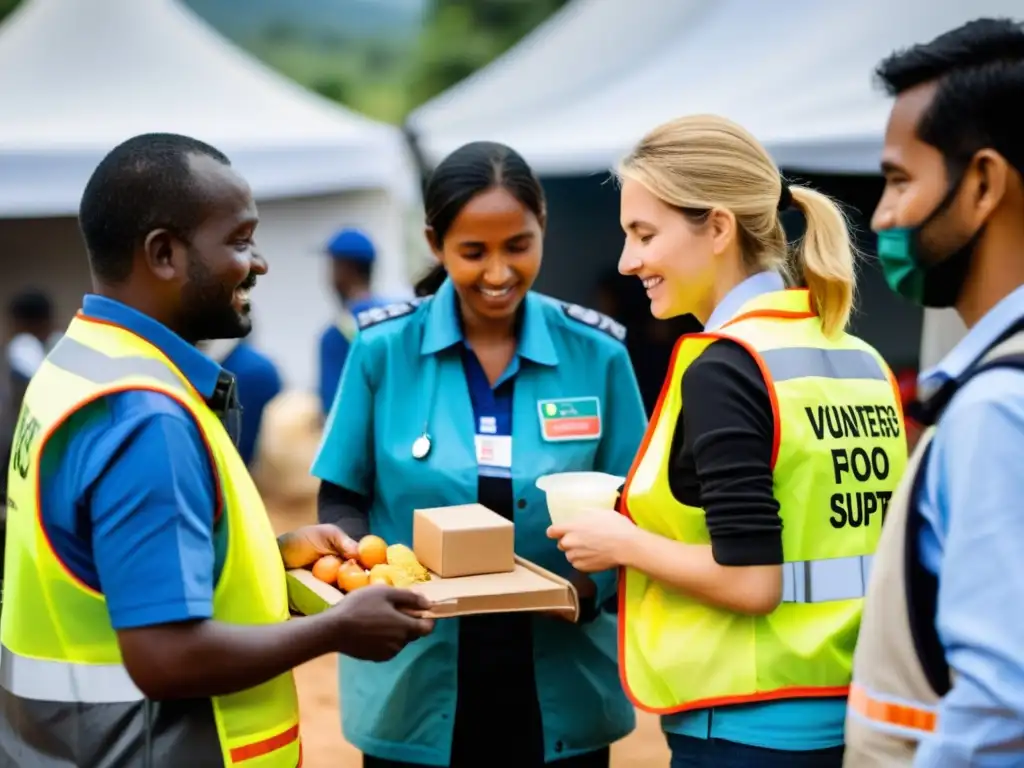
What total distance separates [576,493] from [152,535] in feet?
2.98

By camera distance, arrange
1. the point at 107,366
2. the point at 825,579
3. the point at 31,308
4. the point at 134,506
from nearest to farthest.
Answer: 1. the point at 134,506
2. the point at 107,366
3. the point at 825,579
4. the point at 31,308

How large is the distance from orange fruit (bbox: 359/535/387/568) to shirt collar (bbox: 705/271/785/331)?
0.82m

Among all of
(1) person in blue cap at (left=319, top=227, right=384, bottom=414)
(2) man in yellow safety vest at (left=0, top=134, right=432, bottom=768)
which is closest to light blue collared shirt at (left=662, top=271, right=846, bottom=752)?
(2) man in yellow safety vest at (left=0, top=134, right=432, bottom=768)

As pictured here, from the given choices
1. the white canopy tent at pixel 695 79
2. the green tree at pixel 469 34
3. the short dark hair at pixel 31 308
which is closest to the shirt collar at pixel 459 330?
the white canopy tent at pixel 695 79

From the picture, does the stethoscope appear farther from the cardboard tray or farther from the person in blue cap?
the person in blue cap

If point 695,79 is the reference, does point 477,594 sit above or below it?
below

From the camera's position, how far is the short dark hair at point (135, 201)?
71.8 inches

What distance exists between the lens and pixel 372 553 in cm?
235

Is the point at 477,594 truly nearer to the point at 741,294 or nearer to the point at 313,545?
the point at 313,545

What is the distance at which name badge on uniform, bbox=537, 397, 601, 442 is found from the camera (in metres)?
2.72

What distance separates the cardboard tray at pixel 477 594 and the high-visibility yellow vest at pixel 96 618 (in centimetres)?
26

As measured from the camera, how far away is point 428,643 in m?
2.69

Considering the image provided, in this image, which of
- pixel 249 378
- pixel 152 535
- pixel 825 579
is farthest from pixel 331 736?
pixel 152 535

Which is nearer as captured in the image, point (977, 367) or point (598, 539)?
point (977, 367)
